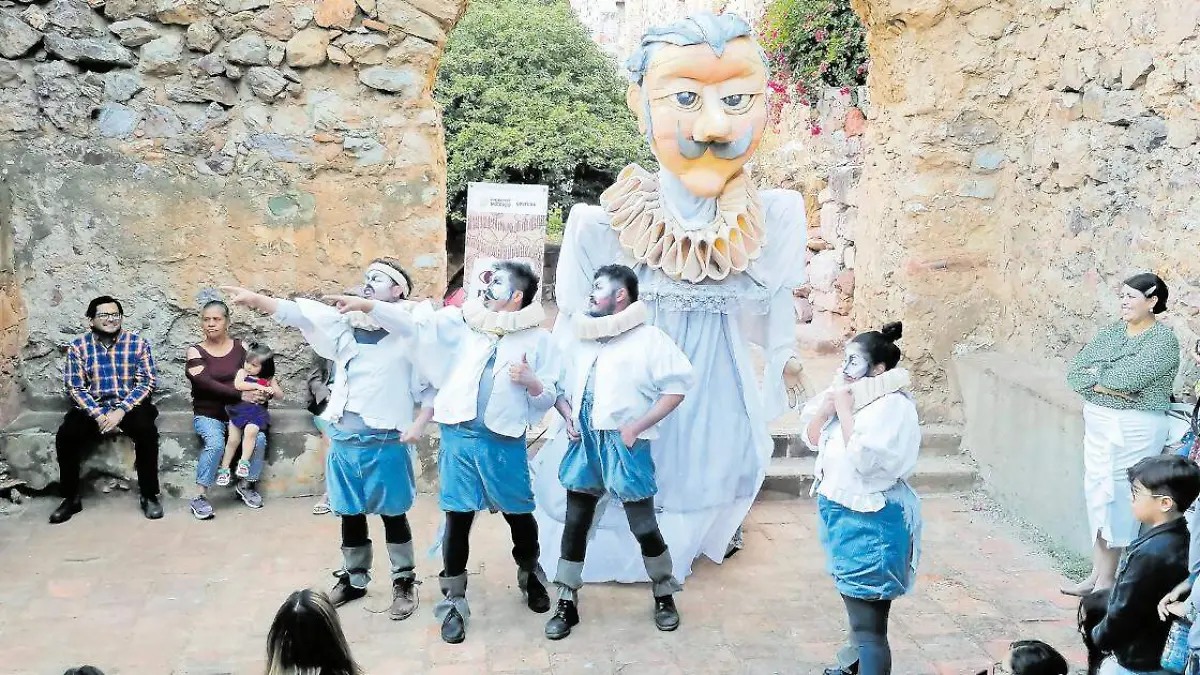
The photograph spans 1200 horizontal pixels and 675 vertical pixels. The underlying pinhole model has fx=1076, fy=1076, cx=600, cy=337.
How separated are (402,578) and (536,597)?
52cm

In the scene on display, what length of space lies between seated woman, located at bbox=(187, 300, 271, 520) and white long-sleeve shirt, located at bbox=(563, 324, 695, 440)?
225cm

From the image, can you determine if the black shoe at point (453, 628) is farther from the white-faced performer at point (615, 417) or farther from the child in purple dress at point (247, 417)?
the child in purple dress at point (247, 417)

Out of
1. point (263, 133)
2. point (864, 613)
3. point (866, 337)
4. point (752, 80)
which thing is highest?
point (752, 80)

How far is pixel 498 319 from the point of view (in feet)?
12.7

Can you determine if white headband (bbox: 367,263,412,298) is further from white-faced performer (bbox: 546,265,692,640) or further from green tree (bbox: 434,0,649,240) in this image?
green tree (bbox: 434,0,649,240)

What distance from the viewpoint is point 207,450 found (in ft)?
17.3

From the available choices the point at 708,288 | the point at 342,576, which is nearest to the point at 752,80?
the point at 708,288

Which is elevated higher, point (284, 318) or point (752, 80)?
point (752, 80)

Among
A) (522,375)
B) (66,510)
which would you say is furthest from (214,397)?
(522,375)

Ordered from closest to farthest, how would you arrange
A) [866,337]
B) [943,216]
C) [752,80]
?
[866,337]
[752,80]
[943,216]

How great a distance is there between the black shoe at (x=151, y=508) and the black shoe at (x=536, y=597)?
210 centimetres

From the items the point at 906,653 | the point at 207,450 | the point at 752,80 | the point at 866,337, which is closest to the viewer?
the point at 866,337

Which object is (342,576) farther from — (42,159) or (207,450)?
(42,159)

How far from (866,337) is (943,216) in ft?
9.33
